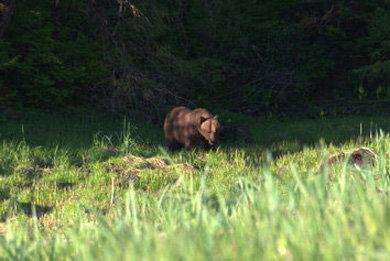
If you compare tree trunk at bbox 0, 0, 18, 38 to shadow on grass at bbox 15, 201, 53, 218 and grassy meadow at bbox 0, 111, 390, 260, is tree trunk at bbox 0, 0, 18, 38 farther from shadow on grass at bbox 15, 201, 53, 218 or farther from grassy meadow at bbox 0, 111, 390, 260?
shadow on grass at bbox 15, 201, 53, 218

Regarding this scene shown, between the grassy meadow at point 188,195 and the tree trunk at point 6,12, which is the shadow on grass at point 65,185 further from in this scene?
Answer: the tree trunk at point 6,12

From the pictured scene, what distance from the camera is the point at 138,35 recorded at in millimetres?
14320

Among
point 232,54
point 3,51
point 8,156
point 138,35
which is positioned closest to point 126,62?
point 138,35

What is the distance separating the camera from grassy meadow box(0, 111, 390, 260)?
1.80 meters

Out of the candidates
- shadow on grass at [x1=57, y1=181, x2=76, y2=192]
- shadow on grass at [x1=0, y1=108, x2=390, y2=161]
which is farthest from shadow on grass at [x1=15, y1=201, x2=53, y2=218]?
shadow on grass at [x1=0, y1=108, x2=390, y2=161]

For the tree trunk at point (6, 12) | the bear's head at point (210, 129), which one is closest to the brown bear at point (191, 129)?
the bear's head at point (210, 129)

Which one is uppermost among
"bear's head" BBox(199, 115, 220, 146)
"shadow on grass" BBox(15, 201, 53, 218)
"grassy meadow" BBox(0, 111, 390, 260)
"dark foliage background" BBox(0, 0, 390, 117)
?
"dark foliage background" BBox(0, 0, 390, 117)

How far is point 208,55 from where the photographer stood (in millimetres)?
20125

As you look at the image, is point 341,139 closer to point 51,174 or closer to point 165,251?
point 51,174

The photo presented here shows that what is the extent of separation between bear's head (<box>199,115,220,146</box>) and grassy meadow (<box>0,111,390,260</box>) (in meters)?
0.29

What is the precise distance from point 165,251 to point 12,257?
1.05m

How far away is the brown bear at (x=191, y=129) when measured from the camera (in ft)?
27.0

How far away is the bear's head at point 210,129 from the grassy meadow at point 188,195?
0.95 ft

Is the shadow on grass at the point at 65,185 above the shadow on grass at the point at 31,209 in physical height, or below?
above
